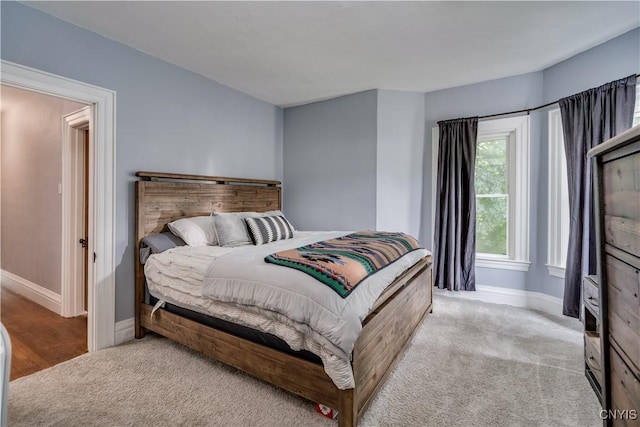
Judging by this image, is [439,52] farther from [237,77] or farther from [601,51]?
[237,77]

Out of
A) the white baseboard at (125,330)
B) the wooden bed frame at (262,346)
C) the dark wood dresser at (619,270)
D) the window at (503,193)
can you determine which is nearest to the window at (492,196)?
the window at (503,193)

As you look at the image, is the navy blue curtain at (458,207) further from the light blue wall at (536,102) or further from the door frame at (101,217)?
the door frame at (101,217)

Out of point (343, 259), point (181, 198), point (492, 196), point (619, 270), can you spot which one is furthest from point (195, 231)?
point (492, 196)

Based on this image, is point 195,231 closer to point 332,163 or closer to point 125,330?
point 125,330

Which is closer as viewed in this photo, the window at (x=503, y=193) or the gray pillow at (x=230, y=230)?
the gray pillow at (x=230, y=230)

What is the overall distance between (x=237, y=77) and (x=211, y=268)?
2346 mm

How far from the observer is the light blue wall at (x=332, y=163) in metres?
3.89

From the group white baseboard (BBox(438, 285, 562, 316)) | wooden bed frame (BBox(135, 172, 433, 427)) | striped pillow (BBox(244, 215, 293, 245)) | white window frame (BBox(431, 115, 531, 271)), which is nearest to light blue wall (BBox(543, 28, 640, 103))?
white window frame (BBox(431, 115, 531, 271))

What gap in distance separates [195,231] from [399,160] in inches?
103

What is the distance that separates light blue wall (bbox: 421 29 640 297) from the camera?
8.99 ft

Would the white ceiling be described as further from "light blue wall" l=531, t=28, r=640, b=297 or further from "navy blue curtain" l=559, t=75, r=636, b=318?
"navy blue curtain" l=559, t=75, r=636, b=318

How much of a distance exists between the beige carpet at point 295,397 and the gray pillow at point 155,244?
759 millimetres

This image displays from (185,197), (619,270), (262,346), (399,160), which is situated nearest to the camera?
(619,270)

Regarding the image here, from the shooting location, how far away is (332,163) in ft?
13.6
